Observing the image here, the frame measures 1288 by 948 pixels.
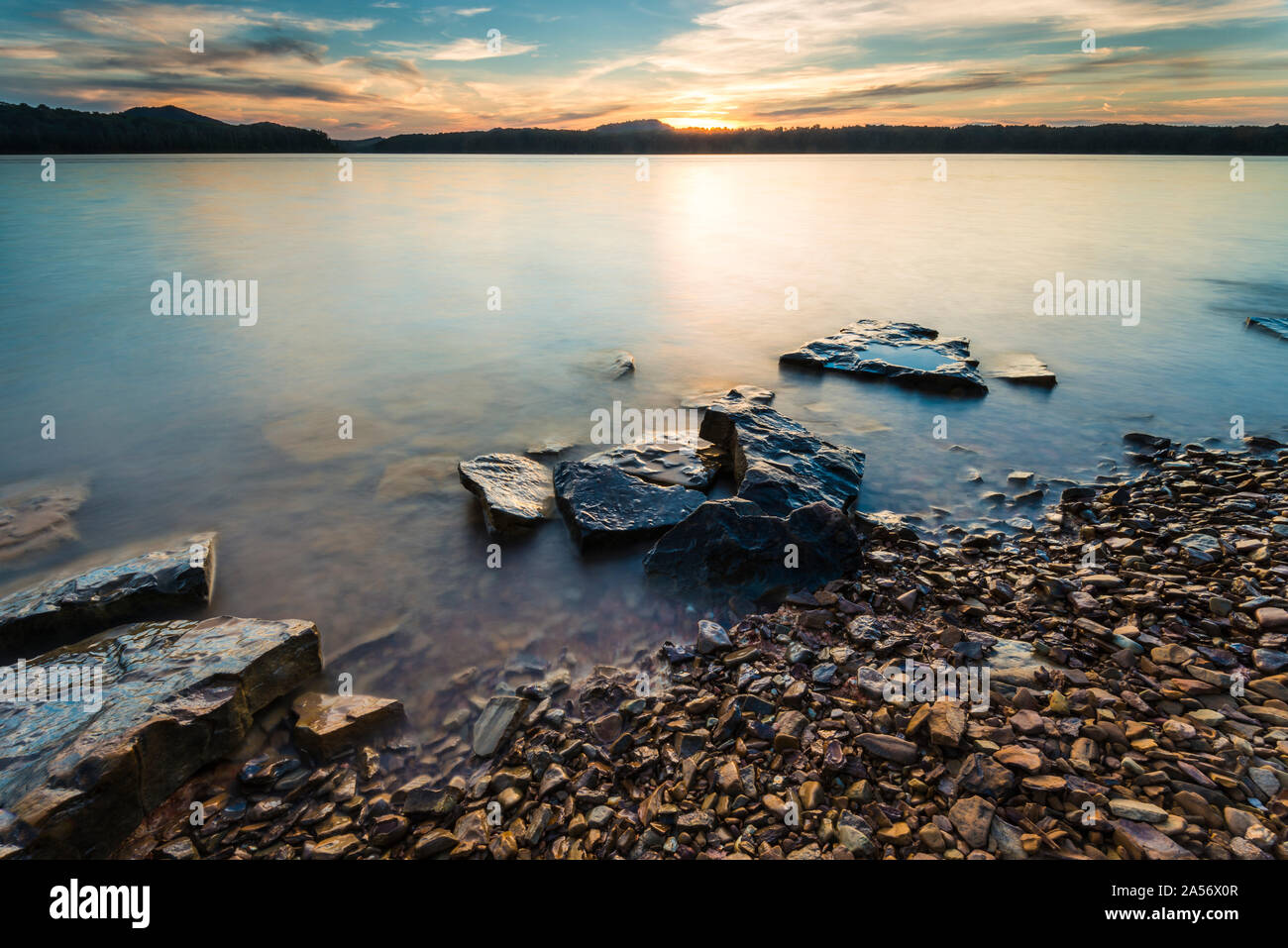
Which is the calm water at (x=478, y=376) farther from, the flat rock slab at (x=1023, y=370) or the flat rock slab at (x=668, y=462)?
the flat rock slab at (x=668, y=462)

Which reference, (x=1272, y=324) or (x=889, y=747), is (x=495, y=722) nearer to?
(x=889, y=747)

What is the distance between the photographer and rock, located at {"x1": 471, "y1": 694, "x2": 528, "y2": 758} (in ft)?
11.7

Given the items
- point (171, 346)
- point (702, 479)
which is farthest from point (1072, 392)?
point (171, 346)

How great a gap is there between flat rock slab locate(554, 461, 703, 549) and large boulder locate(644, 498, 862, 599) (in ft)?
1.38

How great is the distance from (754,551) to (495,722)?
2344 millimetres

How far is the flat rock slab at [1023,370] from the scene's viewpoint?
972cm

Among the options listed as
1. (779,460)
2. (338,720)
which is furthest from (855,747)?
(779,460)

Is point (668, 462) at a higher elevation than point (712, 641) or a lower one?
higher

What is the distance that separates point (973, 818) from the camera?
9.16 ft

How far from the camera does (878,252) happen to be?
837 inches

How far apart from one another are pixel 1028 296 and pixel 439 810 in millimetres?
17208

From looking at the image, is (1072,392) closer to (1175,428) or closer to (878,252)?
(1175,428)

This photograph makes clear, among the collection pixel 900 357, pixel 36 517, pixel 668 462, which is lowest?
pixel 36 517

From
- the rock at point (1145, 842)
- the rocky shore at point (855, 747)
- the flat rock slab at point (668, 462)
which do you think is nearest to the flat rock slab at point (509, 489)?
the flat rock slab at point (668, 462)
